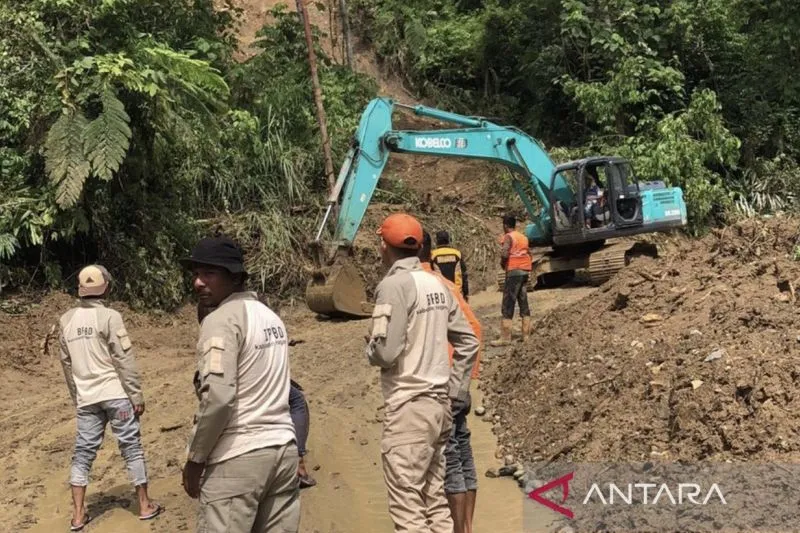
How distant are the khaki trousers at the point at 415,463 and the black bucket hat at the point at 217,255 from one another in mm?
1108

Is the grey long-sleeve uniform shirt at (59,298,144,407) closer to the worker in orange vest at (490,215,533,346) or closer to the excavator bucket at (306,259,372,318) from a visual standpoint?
the worker in orange vest at (490,215,533,346)

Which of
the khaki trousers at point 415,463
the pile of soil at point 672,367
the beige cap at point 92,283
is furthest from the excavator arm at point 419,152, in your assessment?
the khaki trousers at point 415,463

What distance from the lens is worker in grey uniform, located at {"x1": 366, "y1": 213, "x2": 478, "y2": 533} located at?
370 centimetres

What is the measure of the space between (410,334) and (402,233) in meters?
0.50

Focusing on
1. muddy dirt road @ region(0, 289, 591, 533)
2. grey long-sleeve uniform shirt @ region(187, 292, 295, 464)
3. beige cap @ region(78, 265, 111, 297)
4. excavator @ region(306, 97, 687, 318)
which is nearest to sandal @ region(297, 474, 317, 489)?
muddy dirt road @ region(0, 289, 591, 533)

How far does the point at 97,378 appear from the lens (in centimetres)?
523

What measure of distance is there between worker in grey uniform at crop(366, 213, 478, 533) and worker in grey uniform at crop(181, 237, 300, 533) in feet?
2.02

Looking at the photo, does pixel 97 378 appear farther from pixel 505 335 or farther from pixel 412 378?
pixel 505 335

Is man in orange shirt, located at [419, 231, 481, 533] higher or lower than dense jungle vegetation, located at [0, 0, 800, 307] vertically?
lower

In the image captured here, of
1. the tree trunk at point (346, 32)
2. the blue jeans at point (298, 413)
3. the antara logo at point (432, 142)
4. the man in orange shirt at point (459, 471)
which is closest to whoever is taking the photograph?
the man in orange shirt at point (459, 471)

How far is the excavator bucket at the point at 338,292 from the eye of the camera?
37.9 ft

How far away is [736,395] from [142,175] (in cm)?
1037

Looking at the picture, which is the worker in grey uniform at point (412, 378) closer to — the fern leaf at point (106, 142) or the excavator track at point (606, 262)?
the fern leaf at point (106, 142)

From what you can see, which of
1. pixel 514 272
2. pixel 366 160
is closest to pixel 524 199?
pixel 366 160
